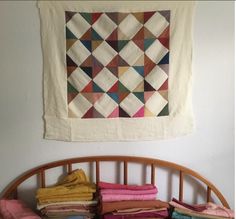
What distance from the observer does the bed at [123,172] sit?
182 cm

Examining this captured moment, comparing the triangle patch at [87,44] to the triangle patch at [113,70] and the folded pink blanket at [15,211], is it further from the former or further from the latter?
the folded pink blanket at [15,211]

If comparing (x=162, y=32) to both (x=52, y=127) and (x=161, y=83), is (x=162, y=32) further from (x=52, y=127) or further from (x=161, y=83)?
(x=52, y=127)

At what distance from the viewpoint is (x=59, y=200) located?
5.48 ft

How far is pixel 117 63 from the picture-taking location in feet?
5.80

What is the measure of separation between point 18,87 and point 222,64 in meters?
1.24

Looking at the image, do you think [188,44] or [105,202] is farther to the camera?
[188,44]

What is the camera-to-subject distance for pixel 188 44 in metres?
1.79

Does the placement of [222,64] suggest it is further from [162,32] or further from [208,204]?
[208,204]

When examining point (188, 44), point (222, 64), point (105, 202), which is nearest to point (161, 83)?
point (188, 44)

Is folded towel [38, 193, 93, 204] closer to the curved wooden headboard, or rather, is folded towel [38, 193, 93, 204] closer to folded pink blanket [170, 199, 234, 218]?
the curved wooden headboard

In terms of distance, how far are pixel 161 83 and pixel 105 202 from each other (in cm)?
76

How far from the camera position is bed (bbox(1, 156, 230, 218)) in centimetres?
182

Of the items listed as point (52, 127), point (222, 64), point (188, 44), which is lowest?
point (52, 127)

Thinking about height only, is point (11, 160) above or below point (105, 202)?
above
